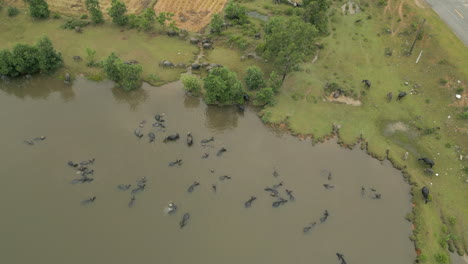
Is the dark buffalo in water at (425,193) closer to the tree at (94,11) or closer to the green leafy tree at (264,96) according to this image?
the green leafy tree at (264,96)

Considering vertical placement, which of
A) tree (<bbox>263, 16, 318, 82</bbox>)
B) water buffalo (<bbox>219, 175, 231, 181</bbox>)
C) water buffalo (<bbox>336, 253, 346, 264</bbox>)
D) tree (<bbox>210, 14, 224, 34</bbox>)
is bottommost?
water buffalo (<bbox>336, 253, 346, 264</bbox>)

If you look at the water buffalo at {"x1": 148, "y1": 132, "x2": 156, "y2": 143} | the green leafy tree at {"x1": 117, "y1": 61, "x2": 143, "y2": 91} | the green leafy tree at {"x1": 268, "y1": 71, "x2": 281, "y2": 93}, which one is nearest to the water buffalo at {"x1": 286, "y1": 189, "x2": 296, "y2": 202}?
the green leafy tree at {"x1": 268, "y1": 71, "x2": 281, "y2": 93}

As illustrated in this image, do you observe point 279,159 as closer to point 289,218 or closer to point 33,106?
point 289,218

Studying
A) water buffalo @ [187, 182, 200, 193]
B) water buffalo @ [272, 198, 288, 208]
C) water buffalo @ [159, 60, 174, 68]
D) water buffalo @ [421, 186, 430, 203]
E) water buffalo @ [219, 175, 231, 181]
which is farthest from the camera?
water buffalo @ [159, 60, 174, 68]

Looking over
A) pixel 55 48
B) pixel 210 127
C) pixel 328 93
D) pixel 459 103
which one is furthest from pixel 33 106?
pixel 459 103

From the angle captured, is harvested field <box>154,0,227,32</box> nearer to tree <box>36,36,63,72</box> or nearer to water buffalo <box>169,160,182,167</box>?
tree <box>36,36,63,72</box>

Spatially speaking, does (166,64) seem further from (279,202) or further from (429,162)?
(429,162)

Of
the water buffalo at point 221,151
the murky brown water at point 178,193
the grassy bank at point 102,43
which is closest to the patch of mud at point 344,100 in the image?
the murky brown water at point 178,193
